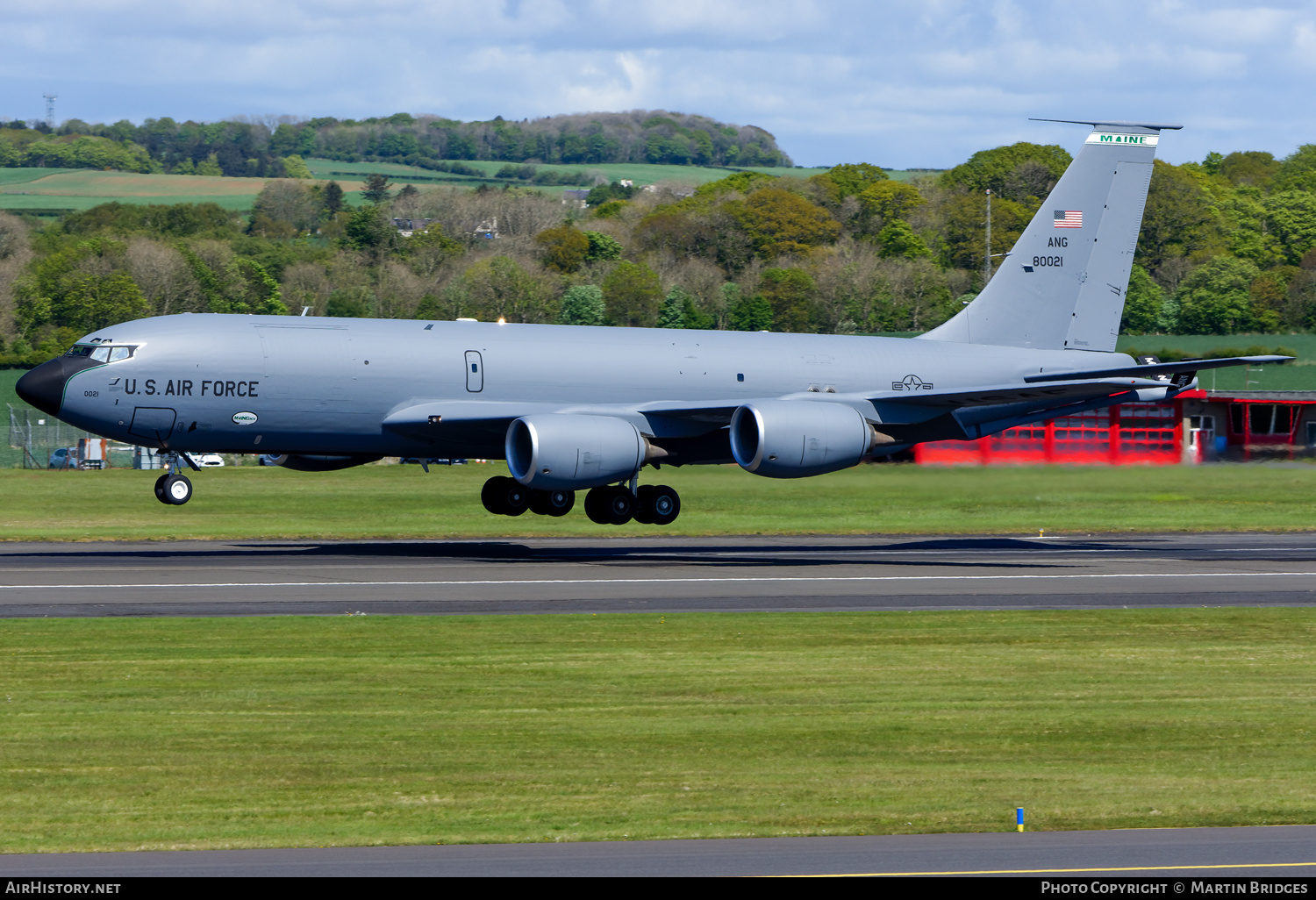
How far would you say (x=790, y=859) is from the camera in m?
11.6

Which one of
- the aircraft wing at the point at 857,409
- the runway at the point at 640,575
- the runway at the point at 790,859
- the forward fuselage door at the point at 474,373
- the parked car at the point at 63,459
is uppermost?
the forward fuselage door at the point at 474,373

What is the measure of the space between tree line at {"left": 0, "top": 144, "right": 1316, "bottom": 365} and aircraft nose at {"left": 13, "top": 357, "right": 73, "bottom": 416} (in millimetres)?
64952

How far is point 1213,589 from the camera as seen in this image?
98.4 ft

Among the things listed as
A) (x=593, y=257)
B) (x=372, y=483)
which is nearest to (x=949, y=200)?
(x=593, y=257)

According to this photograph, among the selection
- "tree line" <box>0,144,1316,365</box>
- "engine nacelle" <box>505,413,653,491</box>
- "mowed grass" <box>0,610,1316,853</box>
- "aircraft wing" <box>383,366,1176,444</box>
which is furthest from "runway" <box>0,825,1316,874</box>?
"tree line" <box>0,144,1316,365</box>

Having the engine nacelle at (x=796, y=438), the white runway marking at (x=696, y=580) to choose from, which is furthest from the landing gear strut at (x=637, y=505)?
the white runway marking at (x=696, y=580)

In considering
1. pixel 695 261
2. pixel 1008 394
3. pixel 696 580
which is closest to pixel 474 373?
pixel 696 580

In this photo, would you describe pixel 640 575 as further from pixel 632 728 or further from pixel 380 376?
pixel 632 728

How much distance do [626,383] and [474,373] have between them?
3.86m

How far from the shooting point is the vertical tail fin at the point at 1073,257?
43.2 m

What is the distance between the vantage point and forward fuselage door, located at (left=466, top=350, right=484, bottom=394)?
3612 cm

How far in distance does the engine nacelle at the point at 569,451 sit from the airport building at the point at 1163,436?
37.4 ft

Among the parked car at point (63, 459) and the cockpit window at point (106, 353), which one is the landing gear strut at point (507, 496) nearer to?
the cockpit window at point (106, 353)

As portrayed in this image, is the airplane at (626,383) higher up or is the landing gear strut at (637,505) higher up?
the airplane at (626,383)
